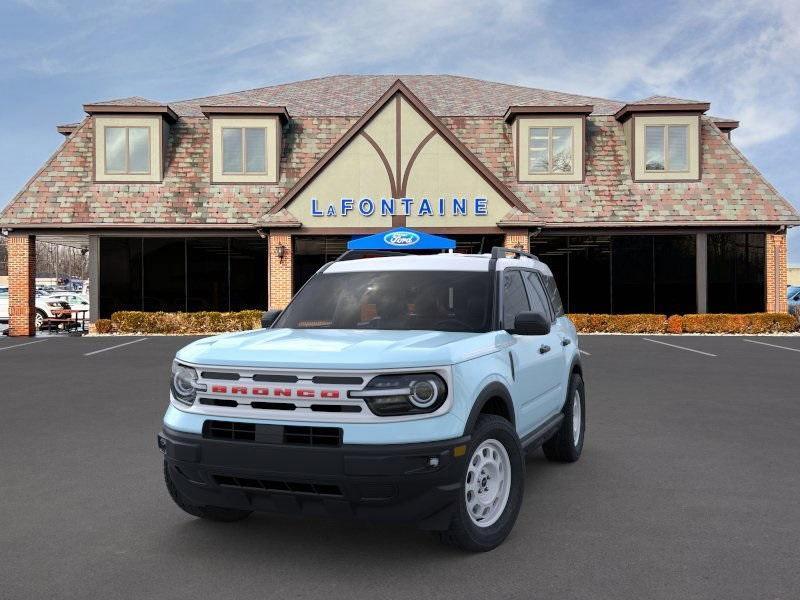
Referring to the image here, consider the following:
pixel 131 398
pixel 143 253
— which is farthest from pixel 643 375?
pixel 143 253

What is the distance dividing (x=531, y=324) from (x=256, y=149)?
69.4ft

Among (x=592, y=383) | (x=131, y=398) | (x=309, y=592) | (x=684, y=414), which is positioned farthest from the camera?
(x=592, y=383)

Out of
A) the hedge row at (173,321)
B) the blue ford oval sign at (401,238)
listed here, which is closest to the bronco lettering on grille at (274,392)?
the blue ford oval sign at (401,238)

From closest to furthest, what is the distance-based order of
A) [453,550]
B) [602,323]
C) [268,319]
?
[453,550], [268,319], [602,323]

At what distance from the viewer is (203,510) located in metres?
4.89

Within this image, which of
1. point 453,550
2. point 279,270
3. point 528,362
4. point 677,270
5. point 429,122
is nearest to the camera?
point 453,550

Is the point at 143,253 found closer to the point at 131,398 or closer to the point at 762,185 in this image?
the point at 131,398

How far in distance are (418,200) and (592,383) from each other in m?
12.3

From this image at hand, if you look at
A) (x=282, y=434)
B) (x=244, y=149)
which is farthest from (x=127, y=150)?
(x=282, y=434)

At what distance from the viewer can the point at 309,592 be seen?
3900 mm

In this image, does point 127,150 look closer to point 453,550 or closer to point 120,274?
point 120,274

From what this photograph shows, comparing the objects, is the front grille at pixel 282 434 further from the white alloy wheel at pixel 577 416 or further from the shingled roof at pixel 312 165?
the shingled roof at pixel 312 165

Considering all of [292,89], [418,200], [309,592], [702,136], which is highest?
[292,89]

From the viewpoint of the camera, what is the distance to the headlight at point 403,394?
4055mm
